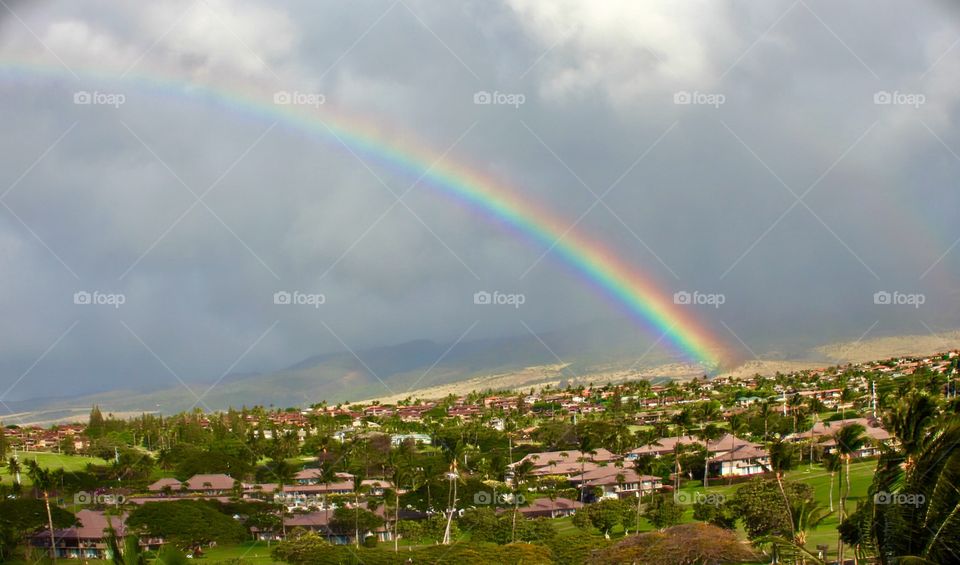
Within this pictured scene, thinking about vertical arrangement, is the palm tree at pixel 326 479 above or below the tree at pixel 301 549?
above

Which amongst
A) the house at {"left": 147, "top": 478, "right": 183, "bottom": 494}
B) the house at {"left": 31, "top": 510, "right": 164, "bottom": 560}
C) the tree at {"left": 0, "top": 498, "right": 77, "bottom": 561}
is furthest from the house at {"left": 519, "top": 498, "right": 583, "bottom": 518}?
the house at {"left": 147, "top": 478, "right": 183, "bottom": 494}

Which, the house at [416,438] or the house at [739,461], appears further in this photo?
the house at [416,438]

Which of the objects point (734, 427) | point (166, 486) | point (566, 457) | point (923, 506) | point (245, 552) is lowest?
point (245, 552)

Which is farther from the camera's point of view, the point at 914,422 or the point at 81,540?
the point at 81,540

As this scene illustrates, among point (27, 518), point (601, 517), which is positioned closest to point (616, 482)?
point (601, 517)

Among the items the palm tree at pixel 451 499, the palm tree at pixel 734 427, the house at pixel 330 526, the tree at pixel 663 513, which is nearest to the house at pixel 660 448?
the palm tree at pixel 734 427

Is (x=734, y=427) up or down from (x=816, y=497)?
up

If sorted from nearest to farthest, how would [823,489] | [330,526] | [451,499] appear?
[823,489] → [330,526] → [451,499]

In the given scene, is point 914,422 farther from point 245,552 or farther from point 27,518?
point 27,518

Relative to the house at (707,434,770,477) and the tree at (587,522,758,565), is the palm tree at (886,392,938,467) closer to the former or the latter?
the tree at (587,522,758,565)

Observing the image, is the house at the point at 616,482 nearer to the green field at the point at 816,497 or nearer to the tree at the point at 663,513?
the green field at the point at 816,497
